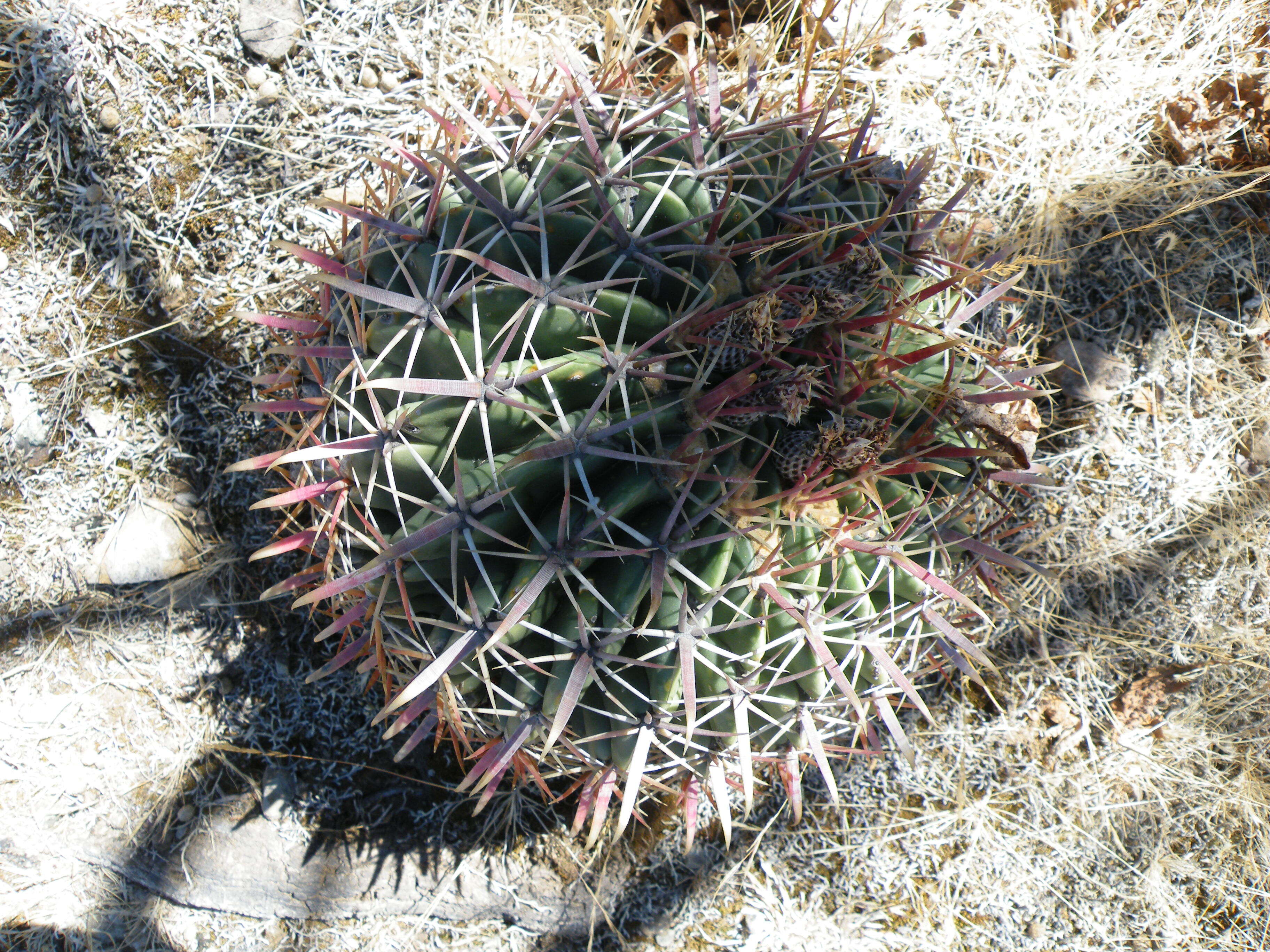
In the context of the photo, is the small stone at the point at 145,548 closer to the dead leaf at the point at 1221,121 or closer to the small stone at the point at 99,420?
the small stone at the point at 99,420

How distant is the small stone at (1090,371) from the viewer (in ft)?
8.80

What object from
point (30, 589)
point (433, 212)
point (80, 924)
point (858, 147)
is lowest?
point (80, 924)

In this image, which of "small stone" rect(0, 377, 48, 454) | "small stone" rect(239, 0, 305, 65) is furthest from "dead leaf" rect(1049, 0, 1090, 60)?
"small stone" rect(0, 377, 48, 454)

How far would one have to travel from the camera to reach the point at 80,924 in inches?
102

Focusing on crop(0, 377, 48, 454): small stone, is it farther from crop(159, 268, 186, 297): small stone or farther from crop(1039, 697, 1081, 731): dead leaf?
crop(1039, 697, 1081, 731): dead leaf

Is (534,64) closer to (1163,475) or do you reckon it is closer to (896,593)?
(896,593)

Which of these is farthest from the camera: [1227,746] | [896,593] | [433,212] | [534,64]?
[1227,746]

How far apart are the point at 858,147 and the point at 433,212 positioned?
900mm

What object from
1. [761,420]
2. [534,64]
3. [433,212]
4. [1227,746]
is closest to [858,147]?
[761,420]

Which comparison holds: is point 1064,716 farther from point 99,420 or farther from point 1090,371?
point 99,420

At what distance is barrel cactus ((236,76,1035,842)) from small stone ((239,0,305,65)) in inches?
41.3

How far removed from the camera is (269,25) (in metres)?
2.30

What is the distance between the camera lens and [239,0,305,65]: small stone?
7.52 feet

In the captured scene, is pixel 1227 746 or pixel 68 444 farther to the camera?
pixel 1227 746
